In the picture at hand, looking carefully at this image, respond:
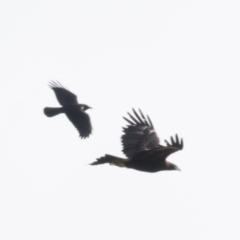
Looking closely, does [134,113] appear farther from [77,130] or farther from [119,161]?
[77,130]

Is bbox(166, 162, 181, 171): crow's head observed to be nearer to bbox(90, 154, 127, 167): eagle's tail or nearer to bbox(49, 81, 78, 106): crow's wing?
bbox(90, 154, 127, 167): eagle's tail

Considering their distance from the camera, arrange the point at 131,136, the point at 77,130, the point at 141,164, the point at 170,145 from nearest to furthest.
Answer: the point at 170,145, the point at 141,164, the point at 131,136, the point at 77,130

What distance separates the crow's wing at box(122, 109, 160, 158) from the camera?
1230cm

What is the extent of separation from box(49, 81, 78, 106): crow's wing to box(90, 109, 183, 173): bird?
12.3ft

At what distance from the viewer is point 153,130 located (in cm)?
1295

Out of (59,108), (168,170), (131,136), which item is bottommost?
(168,170)

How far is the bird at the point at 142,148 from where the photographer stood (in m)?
10.9

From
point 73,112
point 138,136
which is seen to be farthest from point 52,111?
Result: point 138,136

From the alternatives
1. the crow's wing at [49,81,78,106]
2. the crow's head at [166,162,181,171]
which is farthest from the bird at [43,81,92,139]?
the crow's head at [166,162,181,171]

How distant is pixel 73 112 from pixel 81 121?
1.03 ft

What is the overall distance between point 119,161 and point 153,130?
Answer: 1.98 metres

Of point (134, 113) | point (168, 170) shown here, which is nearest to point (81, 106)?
point (134, 113)

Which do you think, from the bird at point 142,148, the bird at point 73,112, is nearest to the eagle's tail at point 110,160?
the bird at point 142,148

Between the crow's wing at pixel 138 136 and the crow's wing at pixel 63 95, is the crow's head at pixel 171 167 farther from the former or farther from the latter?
the crow's wing at pixel 63 95
